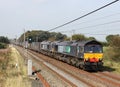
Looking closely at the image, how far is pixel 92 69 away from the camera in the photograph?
28.8 metres

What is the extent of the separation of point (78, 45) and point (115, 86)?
489 inches

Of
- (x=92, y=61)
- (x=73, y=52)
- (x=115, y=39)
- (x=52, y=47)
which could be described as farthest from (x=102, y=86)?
(x=52, y=47)

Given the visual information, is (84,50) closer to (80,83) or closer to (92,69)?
(92,69)

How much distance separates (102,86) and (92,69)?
9778 mm

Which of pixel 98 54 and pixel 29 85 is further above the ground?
pixel 98 54

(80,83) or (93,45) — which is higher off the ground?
(93,45)

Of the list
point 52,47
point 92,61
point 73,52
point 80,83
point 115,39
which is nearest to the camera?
point 80,83

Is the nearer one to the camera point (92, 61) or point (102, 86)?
point (102, 86)

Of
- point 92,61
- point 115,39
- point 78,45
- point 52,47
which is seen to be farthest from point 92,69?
point 52,47

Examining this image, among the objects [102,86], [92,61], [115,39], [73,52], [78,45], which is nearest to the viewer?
[102,86]

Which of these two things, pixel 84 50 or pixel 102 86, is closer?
pixel 102 86

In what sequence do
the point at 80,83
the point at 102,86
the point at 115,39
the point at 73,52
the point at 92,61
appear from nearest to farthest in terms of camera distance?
the point at 102,86
the point at 80,83
the point at 92,61
the point at 73,52
the point at 115,39

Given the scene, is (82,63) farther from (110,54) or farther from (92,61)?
(110,54)

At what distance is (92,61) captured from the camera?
2831cm
